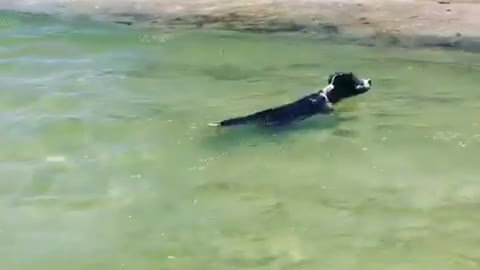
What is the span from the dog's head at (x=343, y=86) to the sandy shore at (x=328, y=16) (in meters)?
1.72

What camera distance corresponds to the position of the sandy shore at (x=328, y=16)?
8.42 metres

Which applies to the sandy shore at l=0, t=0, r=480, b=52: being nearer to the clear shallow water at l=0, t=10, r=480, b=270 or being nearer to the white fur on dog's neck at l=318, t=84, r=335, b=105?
the clear shallow water at l=0, t=10, r=480, b=270

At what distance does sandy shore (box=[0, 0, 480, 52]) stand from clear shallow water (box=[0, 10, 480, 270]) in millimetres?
261

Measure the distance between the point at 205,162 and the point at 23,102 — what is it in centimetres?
223

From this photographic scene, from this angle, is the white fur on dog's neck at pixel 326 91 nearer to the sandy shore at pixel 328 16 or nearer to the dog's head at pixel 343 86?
the dog's head at pixel 343 86

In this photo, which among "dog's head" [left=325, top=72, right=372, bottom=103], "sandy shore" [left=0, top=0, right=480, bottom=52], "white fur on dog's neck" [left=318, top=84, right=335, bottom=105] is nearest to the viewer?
"white fur on dog's neck" [left=318, top=84, right=335, bottom=105]

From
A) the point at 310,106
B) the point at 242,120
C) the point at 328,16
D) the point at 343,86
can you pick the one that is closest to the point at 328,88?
the point at 343,86

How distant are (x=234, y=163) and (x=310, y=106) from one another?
0.97 meters

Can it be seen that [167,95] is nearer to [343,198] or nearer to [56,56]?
[56,56]

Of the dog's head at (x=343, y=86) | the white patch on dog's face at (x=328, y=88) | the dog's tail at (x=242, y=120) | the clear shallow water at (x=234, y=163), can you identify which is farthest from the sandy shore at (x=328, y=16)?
the dog's tail at (x=242, y=120)

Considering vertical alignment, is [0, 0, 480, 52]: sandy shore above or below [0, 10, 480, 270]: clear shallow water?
above

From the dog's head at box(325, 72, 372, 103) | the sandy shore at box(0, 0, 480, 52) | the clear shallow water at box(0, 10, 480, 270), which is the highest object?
the sandy shore at box(0, 0, 480, 52)

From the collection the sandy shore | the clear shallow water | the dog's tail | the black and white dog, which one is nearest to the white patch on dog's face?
the black and white dog

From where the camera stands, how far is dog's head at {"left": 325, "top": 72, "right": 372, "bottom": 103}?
672 centimetres
